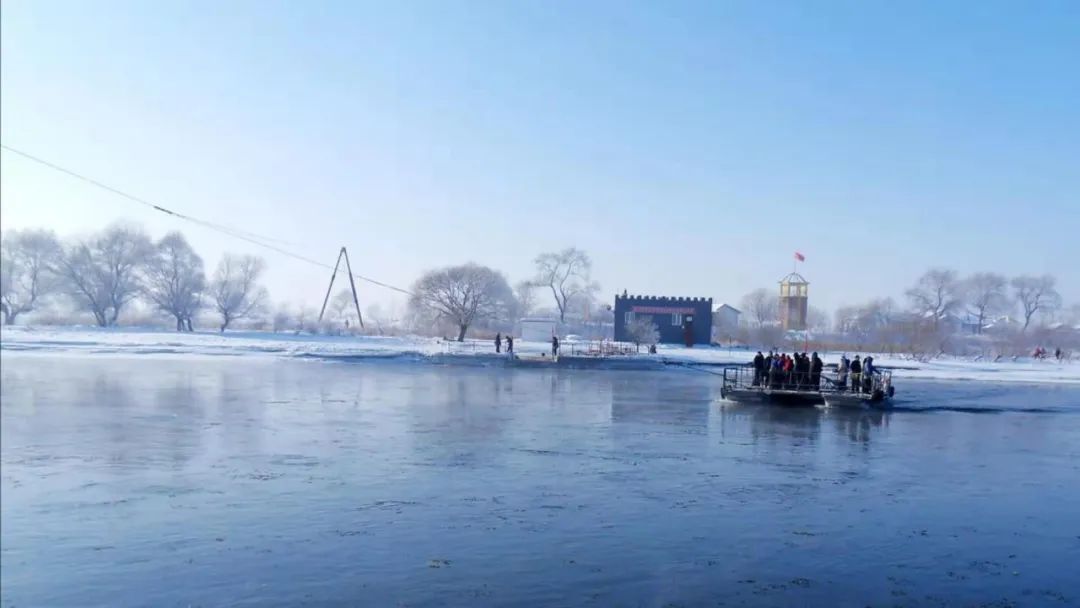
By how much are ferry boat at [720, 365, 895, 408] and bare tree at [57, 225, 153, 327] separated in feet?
82.7

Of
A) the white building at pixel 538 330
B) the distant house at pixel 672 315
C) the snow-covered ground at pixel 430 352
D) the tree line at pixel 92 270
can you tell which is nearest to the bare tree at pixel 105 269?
the tree line at pixel 92 270

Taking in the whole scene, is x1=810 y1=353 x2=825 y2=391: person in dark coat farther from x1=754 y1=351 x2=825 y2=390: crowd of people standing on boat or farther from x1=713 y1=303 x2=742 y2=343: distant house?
x1=713 y1=303 x2=742 y2=343: distant house

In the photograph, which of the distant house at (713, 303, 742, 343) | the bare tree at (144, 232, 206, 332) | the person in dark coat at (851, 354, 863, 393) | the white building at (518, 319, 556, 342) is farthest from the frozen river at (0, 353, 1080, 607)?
the distant house at (713, 303, 742, 343)

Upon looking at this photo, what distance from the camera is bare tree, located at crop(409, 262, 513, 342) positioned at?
82188 millimetres

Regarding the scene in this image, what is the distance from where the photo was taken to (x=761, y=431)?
2294 cm

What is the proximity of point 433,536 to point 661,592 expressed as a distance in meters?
3.11

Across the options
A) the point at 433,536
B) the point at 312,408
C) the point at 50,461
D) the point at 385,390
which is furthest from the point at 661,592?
the point at 385,390

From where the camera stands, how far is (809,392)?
31391mm

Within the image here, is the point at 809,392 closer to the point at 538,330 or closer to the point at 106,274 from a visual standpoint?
the point at 106,274

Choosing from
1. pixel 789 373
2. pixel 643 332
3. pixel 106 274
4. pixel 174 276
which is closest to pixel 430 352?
pixel 643 332

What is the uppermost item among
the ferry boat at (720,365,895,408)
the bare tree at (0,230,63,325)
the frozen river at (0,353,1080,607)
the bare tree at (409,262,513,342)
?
the bare tree at (409,262,513,342)

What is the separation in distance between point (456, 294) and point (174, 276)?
69337 millimetres

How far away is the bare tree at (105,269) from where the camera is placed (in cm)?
748

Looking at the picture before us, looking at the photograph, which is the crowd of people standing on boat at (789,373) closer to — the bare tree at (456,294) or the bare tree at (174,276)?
the bare tree at (174,276)
